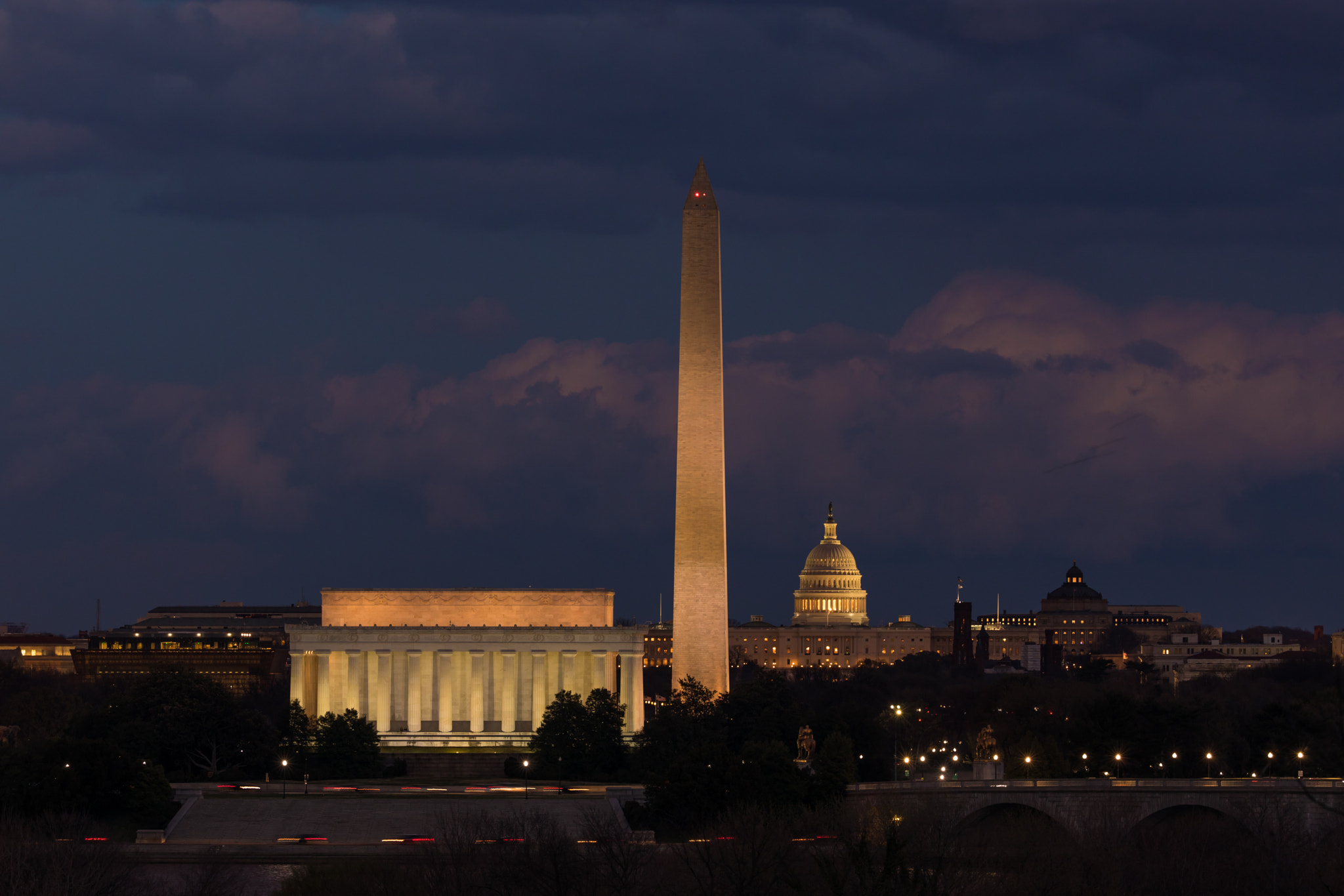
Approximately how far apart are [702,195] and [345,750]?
114 ft

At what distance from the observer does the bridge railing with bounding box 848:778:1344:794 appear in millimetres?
111438

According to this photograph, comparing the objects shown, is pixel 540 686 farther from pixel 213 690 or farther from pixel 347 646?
pixel 213 690

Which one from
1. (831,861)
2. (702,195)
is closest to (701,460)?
(702,195)

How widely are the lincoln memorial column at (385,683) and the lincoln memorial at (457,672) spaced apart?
0.12ft

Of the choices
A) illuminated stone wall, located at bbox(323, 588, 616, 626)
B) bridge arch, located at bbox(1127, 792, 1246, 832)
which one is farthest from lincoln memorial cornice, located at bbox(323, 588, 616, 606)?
bridge arch, located at bbox(1127, 792, 1246, 832)

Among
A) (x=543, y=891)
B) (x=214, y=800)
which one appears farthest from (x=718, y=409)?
(x=543, y=891)

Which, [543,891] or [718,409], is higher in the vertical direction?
[718,409]

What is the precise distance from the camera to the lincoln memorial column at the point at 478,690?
138 m

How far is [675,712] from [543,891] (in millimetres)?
46521

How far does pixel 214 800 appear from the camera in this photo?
108000 millimetres

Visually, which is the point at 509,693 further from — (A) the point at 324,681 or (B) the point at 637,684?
(A) the point at 324,681

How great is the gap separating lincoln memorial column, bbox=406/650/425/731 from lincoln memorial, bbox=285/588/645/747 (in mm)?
37

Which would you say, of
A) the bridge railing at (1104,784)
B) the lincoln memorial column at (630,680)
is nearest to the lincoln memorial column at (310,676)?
the lincoln memorial column at (630,680)

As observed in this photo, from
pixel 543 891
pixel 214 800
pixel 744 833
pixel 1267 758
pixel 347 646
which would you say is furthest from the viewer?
pixel 347 646
